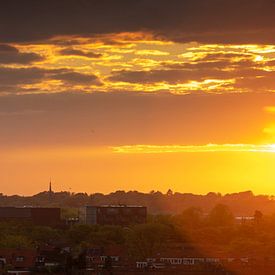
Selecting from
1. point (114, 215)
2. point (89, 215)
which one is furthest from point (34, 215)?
point (114, 215)

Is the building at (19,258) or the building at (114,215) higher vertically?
the building at (114,215)

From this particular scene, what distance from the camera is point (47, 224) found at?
108 meters

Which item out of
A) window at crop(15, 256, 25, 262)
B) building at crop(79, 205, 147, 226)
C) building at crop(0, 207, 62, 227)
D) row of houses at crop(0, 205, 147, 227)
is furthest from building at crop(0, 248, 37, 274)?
building at crop(79, 205, 147, 226)

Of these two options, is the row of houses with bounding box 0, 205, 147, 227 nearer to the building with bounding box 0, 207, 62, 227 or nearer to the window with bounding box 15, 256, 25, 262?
the building with bounding box 0, 207, 62, 227

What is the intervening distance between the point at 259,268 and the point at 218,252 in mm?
12863

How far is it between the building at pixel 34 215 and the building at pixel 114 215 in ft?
10.8

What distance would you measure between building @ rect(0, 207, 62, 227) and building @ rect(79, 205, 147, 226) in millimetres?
3304

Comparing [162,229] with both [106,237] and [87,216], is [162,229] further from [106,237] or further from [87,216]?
[87,216]

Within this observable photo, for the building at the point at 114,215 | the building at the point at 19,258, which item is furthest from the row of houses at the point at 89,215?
the building at the point at 19,258

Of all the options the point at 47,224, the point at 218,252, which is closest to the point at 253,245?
the point at 218,252

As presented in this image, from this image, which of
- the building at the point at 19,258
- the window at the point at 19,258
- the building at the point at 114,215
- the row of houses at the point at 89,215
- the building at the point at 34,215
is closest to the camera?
the building at the point at 19,258

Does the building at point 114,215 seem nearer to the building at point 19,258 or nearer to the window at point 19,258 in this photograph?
the building at point 19,258

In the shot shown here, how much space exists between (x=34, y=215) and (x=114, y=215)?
8752 mm

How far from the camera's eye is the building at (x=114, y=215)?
11344cm
